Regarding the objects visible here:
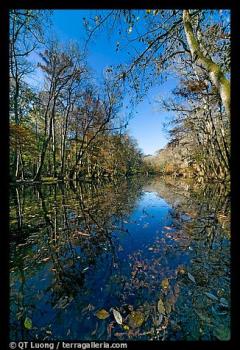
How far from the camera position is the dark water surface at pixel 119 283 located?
1.99m

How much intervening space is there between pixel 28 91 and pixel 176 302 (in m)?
18.5

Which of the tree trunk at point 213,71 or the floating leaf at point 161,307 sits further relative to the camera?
the tree trunk at point 213,71

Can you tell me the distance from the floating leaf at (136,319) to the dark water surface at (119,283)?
1 cm

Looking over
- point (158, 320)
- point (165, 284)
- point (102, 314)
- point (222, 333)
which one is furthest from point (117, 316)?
point (222, 333)

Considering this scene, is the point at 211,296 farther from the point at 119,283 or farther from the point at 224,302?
the point at 119,283

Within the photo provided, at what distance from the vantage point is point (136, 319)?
2.10 m

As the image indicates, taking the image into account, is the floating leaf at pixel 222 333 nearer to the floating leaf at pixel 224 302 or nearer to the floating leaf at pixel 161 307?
the floating leaf at pixel 224 302

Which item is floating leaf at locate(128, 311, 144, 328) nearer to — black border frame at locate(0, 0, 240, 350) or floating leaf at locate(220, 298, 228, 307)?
black border frame at locate(0, 0, 240, 350)

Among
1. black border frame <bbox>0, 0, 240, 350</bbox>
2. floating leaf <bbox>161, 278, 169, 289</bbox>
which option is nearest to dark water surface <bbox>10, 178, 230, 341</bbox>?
floating leaf <bbox>161, 278, 169, 289</bbox>

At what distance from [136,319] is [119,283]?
2.31 feet
